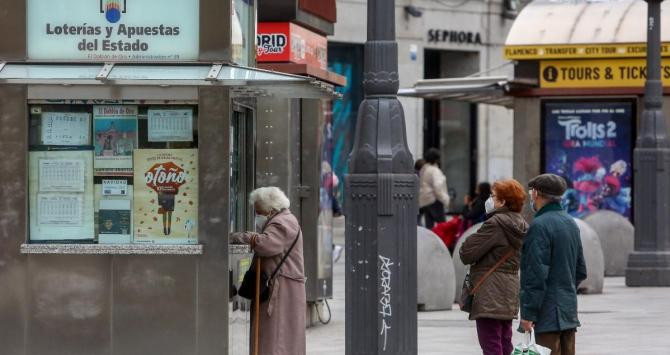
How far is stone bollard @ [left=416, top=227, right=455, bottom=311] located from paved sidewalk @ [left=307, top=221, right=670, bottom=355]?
16 centimetres

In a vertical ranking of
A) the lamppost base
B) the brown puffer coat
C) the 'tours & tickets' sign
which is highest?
the 'tours & tickets' sign

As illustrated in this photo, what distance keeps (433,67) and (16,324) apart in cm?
2923

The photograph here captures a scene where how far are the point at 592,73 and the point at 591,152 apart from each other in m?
1.23

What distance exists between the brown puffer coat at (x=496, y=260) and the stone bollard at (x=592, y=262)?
28.1 feet

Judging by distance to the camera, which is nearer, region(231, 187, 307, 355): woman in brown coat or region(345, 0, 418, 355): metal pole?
region(345, 0, 418, 355): metal pole

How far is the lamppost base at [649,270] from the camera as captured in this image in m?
20.6

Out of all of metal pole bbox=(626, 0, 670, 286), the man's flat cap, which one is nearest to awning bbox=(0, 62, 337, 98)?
the man's flat cap

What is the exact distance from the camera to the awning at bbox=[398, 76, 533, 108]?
80.3 ft

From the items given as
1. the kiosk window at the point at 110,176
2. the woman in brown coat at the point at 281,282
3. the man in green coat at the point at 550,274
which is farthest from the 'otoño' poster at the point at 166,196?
the man in green coat at the point at 550,274

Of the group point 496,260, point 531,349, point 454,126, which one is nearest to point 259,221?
point 496,260

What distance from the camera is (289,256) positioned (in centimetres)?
1155

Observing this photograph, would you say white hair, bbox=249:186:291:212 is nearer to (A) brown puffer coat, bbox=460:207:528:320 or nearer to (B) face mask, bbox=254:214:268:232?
(B) face mask, bbox=254:214:268:232

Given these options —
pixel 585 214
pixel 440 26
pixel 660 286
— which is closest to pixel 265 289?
pixel 660 286

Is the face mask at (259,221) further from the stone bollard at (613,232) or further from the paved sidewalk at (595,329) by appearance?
the stone bollard at (613,232)
